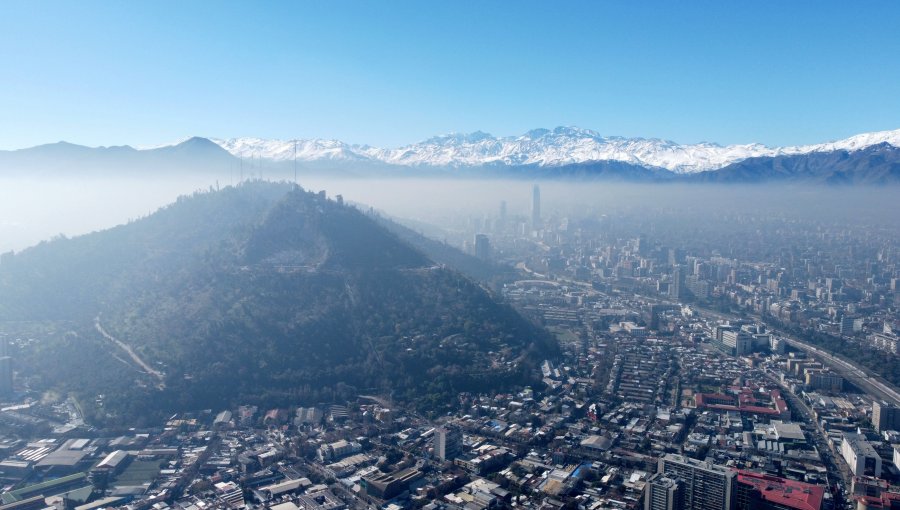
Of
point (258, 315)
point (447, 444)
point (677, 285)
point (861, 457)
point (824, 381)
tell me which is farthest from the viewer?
point (677, 285)

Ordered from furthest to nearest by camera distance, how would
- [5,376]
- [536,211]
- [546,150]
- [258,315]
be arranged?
[546,150] → [536,211] → [258,315] → [5,376]

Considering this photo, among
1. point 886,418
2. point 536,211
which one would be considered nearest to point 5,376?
point 886,418

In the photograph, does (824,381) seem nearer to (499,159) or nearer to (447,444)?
(447,444)

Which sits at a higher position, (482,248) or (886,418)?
(482,248)

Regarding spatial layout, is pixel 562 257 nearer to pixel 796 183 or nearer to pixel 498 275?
pixel 498 275

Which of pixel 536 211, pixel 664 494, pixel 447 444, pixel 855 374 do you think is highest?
pixel 536 211

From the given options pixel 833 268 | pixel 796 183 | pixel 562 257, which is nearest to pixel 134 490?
pixel 562 257
